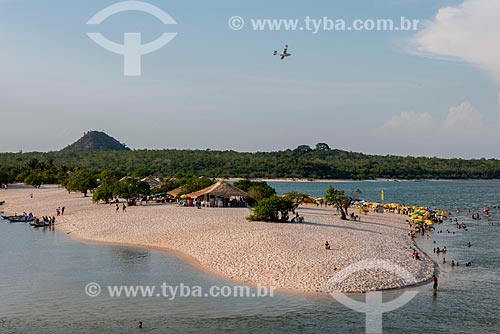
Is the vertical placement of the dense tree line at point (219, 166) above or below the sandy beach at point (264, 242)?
above

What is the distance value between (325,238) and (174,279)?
13161mm

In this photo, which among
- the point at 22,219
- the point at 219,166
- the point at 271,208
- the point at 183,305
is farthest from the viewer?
the point at 219,166

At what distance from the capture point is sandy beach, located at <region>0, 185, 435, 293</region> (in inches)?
1098

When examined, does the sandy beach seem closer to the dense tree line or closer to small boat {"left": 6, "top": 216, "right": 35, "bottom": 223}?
small boat {"left": 6, "top": 216, "right": 35, "bottom": 223}

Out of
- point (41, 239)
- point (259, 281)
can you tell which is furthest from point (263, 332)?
point (41, 239)

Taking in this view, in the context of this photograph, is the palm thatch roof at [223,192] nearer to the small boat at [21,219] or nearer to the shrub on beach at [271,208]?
the shrub on beach at [271,208]

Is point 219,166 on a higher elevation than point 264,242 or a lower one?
higher

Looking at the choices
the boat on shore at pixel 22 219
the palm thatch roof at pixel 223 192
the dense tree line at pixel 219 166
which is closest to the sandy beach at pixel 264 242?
the palm thatch roof at pixel 223 192

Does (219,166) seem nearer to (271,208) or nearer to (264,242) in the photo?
(271,208)

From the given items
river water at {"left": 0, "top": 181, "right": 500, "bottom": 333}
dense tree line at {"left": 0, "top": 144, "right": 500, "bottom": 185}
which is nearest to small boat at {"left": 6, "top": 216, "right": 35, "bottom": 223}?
river water at {"left": 0, "top": 181, "right": 500, "bottom": 333}

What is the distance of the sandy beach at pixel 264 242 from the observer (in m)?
27.9

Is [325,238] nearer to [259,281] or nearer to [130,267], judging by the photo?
[259,281]

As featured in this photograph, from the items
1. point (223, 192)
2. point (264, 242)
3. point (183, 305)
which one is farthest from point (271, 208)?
point (183, 305)

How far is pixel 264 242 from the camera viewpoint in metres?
34.8
